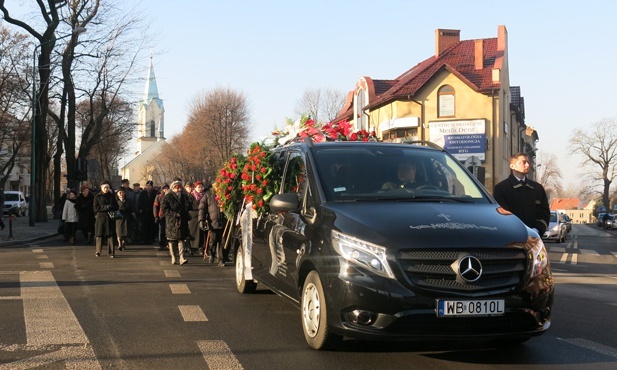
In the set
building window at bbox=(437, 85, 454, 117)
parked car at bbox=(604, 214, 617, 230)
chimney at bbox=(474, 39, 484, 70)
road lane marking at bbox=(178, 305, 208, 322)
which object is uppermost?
chimney at bbox=(474, 39, 484, 70)

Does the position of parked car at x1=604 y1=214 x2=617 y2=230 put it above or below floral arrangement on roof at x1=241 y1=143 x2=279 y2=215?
below

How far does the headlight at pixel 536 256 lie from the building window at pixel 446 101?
37.4 m

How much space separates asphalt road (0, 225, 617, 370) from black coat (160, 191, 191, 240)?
1.99 metres

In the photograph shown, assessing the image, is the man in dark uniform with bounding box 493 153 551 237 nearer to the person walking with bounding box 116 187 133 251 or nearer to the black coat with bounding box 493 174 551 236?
the black coat with bounding box 493 174 551 236

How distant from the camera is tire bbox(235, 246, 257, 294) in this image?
393 inches

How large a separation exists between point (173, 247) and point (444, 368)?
385 inches

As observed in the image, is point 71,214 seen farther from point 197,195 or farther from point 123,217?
point 197,195

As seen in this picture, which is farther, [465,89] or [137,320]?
[465,89]

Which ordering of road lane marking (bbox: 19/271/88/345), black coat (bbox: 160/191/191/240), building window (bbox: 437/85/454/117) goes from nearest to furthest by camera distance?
road lane marking (bbox: 19/271/88/345), black coat (bbox: 160/191/191/240), building window (bbox: 437/85/454/117)

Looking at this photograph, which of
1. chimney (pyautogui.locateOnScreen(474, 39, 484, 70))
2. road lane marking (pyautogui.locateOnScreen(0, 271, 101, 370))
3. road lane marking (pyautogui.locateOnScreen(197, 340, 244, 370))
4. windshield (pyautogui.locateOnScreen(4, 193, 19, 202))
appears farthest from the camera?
windshield (pyautogui.locateOnScreen(4, 193, 19, 202))

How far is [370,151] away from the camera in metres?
7.60

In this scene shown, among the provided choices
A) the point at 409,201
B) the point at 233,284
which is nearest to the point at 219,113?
the point at 233,284

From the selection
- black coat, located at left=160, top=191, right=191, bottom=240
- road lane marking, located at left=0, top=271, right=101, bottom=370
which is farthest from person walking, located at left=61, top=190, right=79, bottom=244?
road lane marking, located at left=0, top=271, right=101, bottom=370

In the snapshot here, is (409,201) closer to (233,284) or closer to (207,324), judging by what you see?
(207,324)
